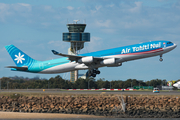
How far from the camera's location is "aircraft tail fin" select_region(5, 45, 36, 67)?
74.5 meters

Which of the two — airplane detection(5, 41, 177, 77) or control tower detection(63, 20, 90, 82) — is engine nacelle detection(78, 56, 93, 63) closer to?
airplane detection(5, 41, 177, 77)

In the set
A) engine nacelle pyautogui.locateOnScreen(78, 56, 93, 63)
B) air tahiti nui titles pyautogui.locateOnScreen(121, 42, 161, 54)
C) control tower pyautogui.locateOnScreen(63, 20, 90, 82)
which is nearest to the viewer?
air tahiti nui titles pyautogui.locateOnScreen(121, 42, 161, 54)

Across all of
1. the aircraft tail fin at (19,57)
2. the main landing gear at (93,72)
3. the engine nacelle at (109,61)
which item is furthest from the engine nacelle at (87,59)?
the aircraft tail fin at (19,57)

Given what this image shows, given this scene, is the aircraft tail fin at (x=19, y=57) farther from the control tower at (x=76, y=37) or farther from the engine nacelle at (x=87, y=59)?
the control tower at (x=76, y=37)

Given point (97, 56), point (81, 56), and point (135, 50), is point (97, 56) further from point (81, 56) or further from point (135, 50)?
point (135, 50)

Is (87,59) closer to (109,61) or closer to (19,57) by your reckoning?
(109,61)

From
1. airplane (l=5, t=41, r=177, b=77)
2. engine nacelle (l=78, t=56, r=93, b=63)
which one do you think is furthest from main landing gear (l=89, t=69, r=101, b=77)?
engine nacelle (l=78, t=56, r=93, b=63)

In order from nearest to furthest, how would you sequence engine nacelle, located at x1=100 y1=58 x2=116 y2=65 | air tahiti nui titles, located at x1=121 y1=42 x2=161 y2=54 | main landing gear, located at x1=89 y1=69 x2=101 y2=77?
air tahiti nui titles, located at x1=121 y1=42 x2=161 y2=54, engine nacelle, located at x1=100 y1=58 x2=116 y2=65, main landing gear, located at x1=89 y1=69 x2=101 y2=77

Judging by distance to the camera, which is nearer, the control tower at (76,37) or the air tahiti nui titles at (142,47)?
the air tahiti nui titles at (142,47)

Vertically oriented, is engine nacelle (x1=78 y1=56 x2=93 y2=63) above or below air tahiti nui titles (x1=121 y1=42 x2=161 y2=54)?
below

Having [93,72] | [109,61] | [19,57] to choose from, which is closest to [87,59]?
[109,61]

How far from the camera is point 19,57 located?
250 ft

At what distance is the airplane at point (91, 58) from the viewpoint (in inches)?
2370

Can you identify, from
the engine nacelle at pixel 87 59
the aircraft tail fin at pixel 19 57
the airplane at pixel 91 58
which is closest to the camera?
the airplane at pixel 91 58
